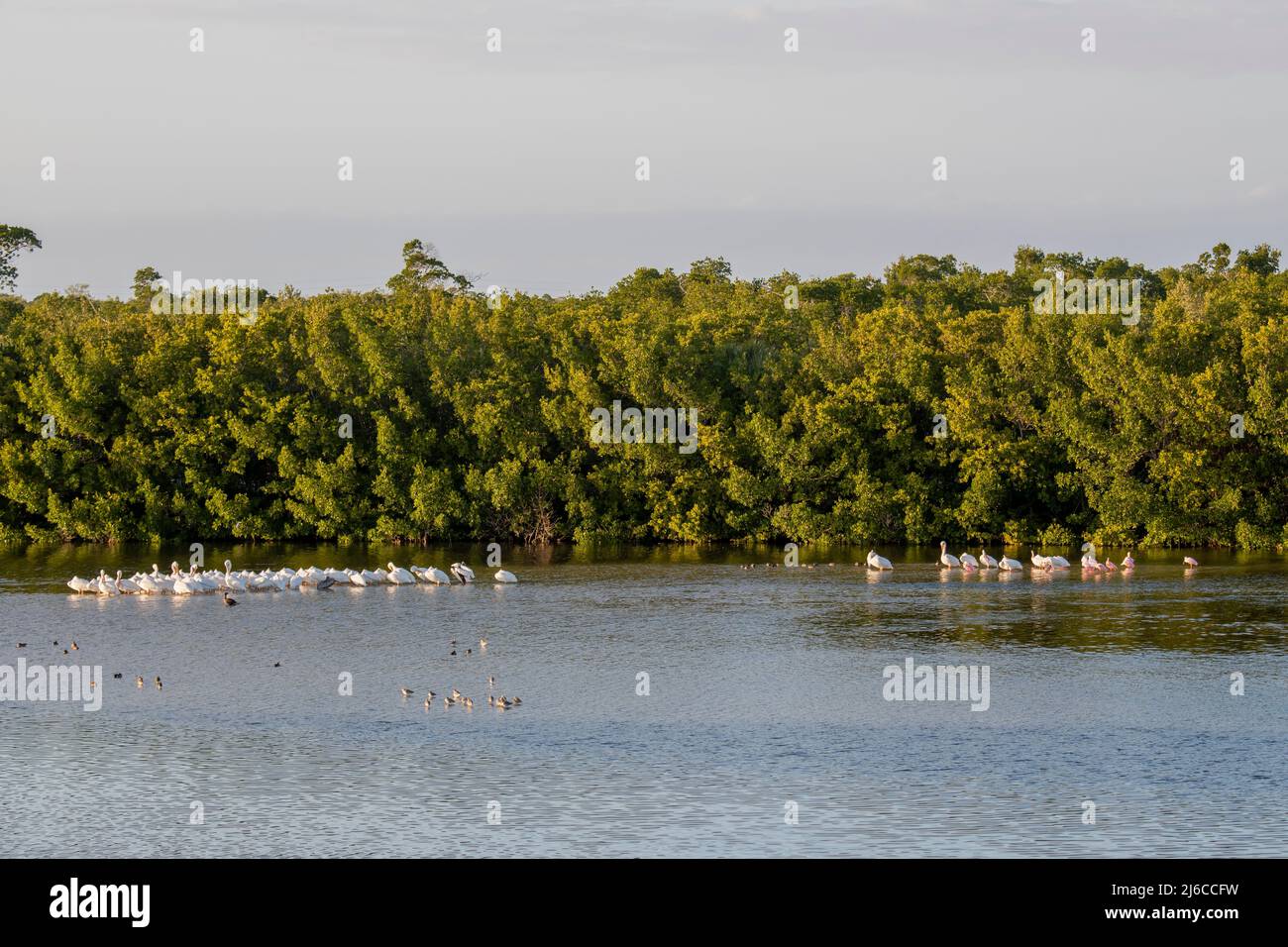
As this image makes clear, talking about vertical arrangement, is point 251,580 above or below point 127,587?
above

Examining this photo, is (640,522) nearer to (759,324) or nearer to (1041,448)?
(759,324)

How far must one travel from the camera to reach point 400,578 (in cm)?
5244

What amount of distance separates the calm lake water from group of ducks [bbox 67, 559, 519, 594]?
1.00 m

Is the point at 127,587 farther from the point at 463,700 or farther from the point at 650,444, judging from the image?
the point at 650,444

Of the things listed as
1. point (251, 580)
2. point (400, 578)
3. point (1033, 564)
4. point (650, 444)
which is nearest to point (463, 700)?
point (251, 580)

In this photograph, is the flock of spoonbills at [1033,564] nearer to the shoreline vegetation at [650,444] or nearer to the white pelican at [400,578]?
the shoreline vegetation at [650,444]

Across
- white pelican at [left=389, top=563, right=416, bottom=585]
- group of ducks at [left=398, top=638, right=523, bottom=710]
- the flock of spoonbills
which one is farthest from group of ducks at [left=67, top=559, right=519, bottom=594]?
group of ducks at [left=398, top=638, right=523, bottom=710]

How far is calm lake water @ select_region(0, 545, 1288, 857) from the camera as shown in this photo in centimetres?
2342

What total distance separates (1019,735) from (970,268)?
74371mm

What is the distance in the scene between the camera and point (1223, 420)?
63.7 m

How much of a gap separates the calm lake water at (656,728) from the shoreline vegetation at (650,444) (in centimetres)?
1580

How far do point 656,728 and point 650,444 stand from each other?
4040 cm

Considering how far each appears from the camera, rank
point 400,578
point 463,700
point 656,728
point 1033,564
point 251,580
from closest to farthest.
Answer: point 656,728 → point 463,700 → point 251,580 → point 400,578 → point 1033,564

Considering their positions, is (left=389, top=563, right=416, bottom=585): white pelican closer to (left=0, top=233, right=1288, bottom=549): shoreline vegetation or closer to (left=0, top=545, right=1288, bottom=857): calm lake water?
(left=0, top=545, right=1288, bottom=857): calm lake water
